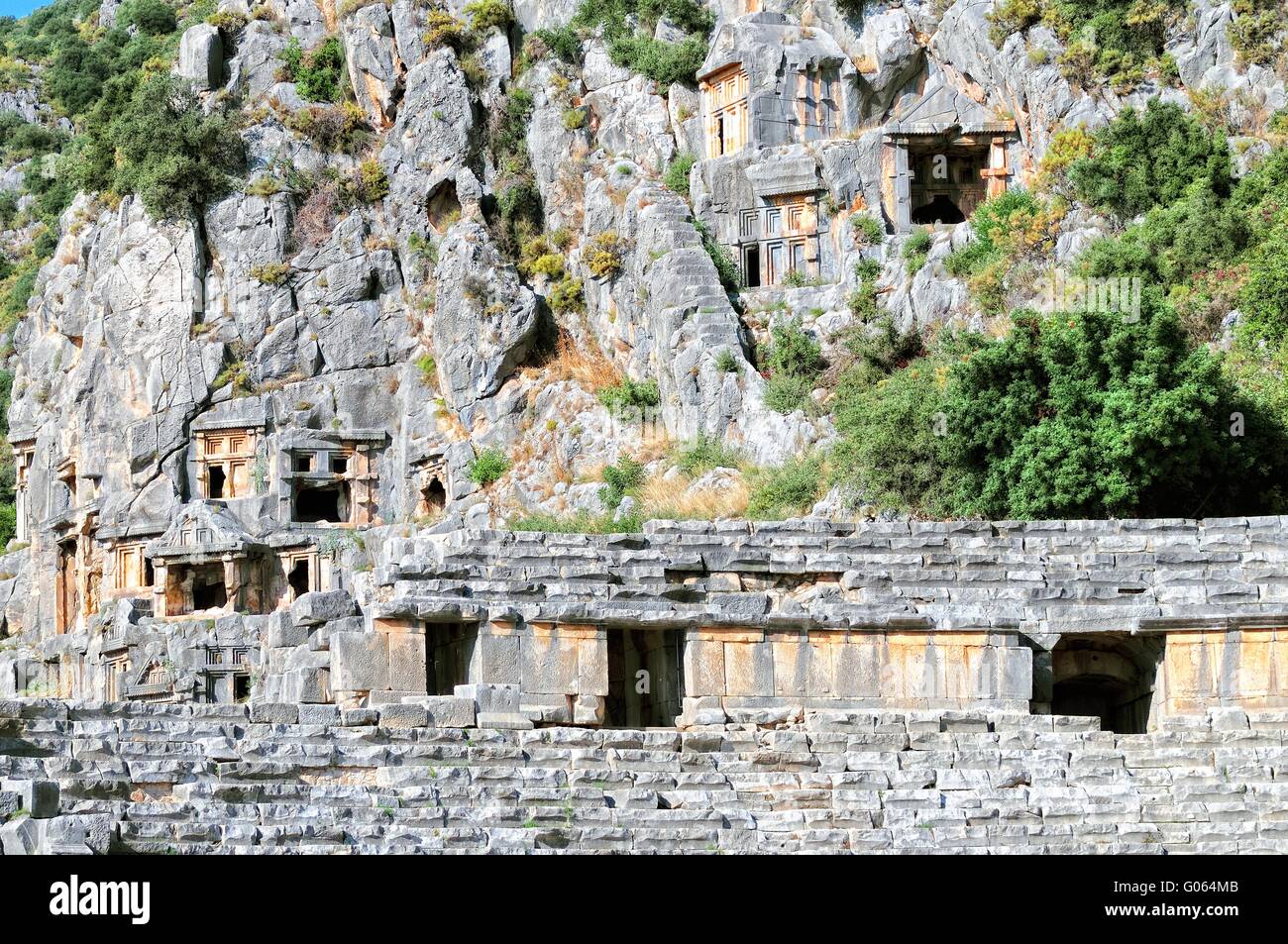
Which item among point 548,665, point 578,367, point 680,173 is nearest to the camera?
point 548,665

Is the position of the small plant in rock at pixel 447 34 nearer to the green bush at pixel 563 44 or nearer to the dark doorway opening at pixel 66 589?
the green bush at pixel 563 44

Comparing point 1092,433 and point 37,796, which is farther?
point 1092,433

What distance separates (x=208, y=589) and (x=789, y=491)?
71.9 ft

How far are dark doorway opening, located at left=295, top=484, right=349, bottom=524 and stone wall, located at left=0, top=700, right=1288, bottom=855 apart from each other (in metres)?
32.1

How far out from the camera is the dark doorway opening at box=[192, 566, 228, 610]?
177 ft

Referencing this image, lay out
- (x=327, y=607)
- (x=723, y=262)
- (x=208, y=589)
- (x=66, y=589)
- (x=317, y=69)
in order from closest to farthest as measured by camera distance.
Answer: (x=327, y=607) → (x=723, y=262) → (x=208, y=589) → (x=66, y=589) → (x=317, y=69)

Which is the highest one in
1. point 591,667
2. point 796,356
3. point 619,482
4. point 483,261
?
point 483,261

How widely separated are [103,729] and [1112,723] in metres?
14.8

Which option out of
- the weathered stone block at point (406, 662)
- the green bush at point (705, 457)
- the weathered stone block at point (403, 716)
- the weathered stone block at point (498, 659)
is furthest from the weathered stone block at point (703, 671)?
the green bush at point (705, 457)

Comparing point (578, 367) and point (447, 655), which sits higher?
point (578, 367)

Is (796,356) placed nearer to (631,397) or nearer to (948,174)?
(631,397)

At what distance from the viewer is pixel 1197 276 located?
3994 cm

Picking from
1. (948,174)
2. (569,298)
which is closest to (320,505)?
(569,298)

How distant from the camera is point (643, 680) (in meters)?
27.8
